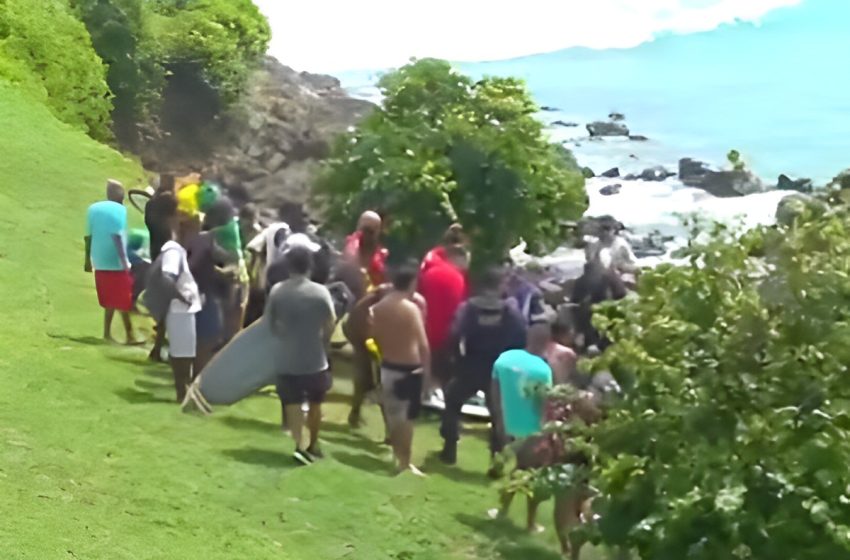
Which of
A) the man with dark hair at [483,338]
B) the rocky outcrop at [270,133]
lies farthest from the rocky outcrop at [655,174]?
the man with dark hair at [483,338]

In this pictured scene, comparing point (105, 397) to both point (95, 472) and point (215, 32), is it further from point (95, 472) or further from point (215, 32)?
point (215, 32)

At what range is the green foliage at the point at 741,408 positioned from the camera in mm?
3773

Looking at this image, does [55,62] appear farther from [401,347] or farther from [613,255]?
[401,347]

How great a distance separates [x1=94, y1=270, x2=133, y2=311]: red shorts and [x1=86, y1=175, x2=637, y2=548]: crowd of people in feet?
0.04

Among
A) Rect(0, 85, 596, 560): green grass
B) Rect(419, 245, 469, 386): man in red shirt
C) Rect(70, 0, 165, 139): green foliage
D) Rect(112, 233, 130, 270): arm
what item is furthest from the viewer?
Rect(70, 0, 165, 139): green foliage

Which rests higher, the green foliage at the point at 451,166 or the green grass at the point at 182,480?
the green foliage at the point at 451,166

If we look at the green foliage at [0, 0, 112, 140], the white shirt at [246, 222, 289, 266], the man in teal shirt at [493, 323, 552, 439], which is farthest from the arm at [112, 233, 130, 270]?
the green foliage at [0, 0, 112, 140]

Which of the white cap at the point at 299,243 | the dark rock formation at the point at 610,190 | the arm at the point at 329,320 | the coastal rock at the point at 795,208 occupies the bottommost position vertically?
the dark rock formation at the point at 610,190

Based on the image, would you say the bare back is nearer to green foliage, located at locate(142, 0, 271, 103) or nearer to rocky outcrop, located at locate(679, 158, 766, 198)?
rocky outcrop, located at locate(679, 158, 766, 198)

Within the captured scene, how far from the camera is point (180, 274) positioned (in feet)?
23.7

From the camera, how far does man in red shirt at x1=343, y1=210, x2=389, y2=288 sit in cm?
808

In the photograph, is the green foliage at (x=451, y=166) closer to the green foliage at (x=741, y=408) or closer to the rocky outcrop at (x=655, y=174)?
the green foliage at (x=741, y=408)

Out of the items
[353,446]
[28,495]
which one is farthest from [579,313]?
[28,495]

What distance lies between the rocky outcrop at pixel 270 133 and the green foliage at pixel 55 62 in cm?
171
